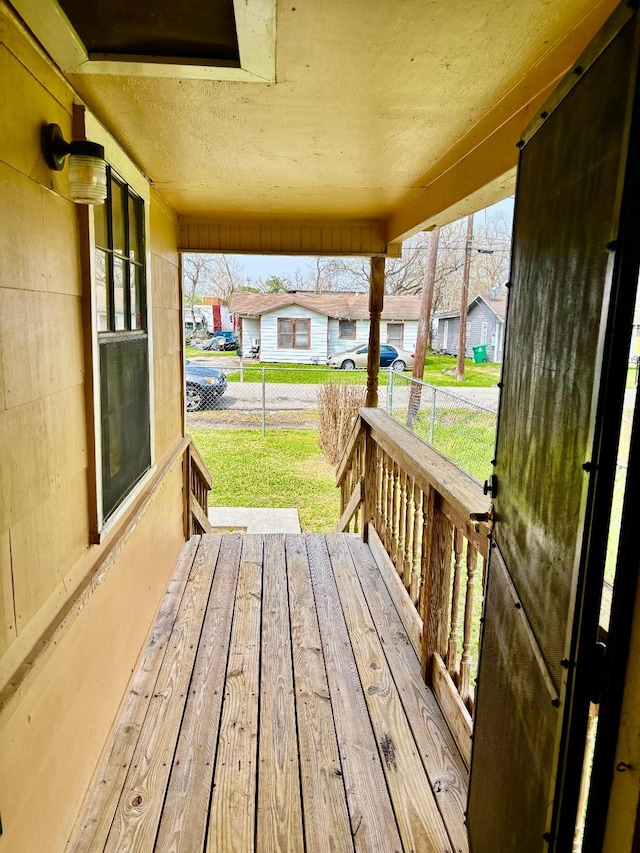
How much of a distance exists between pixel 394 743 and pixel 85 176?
7.35 ft

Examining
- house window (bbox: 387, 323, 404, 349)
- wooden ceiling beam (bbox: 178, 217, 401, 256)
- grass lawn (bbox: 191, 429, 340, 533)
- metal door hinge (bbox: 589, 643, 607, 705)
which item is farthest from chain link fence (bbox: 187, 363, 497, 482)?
house window (bbox: 387, 323, 404, 349)

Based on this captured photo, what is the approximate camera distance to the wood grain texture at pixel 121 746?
1771 millimetres

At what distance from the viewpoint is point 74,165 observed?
1629 millimetres

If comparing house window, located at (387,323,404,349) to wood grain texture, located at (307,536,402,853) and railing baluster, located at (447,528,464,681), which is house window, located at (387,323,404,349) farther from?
railing baluster, located at (447,528,464,681)

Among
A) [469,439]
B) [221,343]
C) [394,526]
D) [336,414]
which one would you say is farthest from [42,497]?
[221,343]

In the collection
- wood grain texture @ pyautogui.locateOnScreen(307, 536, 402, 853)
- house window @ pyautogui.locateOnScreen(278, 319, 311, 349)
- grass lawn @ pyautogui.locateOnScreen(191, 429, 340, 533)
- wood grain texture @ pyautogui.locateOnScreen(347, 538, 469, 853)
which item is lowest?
grass lawn @ pyautogui.locateOnScreen(191, 429, 340, 533)

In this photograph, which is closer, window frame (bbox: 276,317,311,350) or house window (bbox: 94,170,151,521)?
house window (bbox: 94,170,151,521)

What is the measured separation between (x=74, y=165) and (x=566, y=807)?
1.90m

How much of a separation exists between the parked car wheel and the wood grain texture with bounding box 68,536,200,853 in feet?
28.9

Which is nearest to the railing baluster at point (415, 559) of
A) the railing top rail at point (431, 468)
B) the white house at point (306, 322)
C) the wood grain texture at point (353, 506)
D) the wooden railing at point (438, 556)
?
the wooden railing at point (438, 556)

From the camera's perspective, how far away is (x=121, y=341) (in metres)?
2.35

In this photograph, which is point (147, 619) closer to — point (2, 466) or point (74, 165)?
point (2, 466)

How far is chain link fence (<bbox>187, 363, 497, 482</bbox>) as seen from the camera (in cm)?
731

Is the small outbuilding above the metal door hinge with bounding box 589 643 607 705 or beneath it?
above
